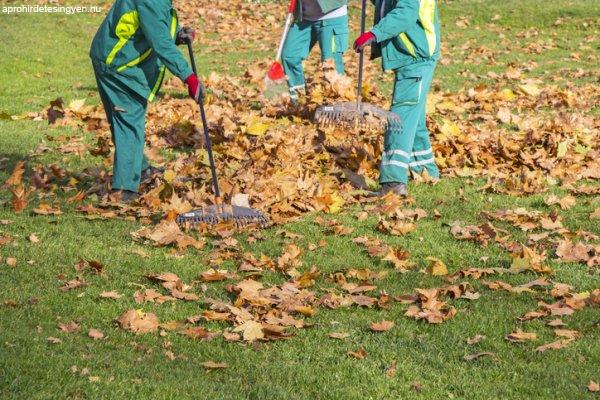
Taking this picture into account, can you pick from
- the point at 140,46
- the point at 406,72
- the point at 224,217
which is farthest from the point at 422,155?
the point at 140,46

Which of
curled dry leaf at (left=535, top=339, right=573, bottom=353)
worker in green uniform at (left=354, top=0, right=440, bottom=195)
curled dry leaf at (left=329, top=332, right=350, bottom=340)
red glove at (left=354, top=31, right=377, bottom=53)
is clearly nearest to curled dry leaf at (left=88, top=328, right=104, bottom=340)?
curled dry leaf at (left=329, top=332, right=350, bottom=340)

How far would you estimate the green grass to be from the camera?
5016 mm

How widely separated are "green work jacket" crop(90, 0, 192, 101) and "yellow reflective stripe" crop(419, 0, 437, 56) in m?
2.04

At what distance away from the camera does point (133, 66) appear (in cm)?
836

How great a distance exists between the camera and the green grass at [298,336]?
16.5 feet

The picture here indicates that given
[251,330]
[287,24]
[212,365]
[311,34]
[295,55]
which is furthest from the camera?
[311,34]

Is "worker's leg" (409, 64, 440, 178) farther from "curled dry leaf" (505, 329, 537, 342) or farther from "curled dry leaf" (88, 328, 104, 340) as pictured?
"curled dry leaf" (88, 328, 104, 340)

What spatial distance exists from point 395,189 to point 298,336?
3420mm

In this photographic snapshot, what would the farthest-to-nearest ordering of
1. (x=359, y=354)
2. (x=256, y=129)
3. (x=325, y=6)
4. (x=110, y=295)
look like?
1. (x=325, y=6)
2. (x=256, y=129)
3. (x=110, y=295)
4. (x=359, y=354)

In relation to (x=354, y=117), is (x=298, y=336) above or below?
below

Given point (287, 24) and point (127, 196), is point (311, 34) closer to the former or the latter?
point (287, 24)

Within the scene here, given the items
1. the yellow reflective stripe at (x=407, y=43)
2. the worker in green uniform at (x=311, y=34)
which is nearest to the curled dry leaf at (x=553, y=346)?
the yellow reflective stripe at (x=407, y=43)

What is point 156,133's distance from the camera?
1123 cm

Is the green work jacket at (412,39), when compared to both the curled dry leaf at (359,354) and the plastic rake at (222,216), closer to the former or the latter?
the plastic rake at (222,216)
